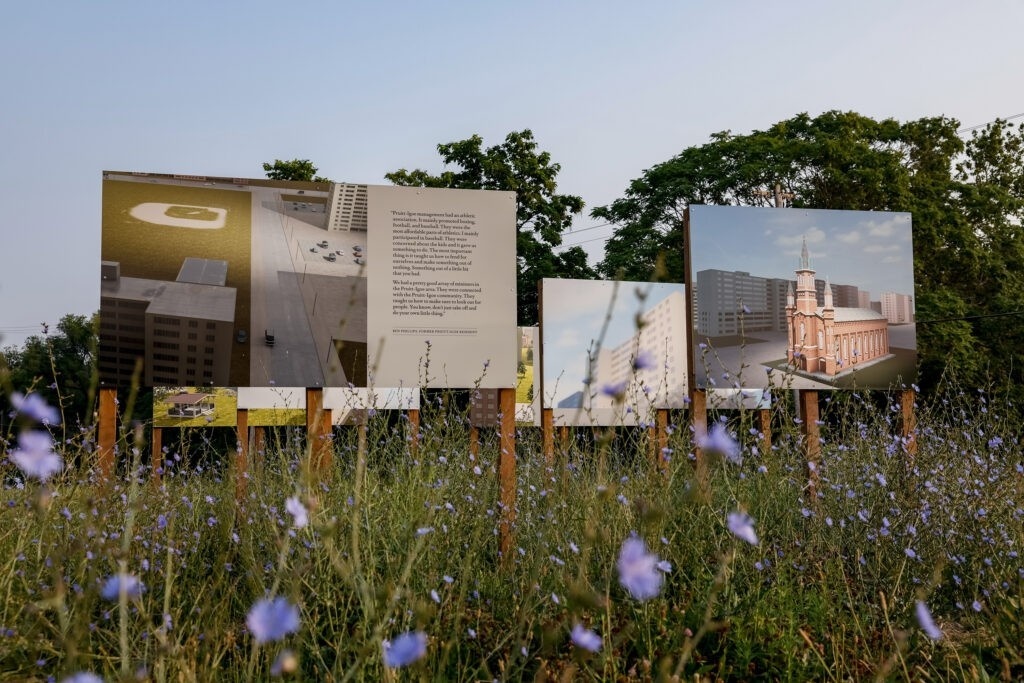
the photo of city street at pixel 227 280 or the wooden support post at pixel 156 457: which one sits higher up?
the photo of city street at pixel 227 280

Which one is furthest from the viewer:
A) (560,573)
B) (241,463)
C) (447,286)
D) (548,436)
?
(548,436)

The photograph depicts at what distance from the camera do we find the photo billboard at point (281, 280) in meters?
5.53

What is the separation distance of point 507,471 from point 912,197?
18.3 m

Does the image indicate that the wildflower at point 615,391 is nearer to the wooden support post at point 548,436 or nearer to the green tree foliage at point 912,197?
the wooden support post at point 548,436

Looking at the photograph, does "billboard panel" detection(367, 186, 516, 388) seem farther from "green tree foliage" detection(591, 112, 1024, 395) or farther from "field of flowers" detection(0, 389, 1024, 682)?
"green tree foliage" detection(591, 112, 1024, 395)

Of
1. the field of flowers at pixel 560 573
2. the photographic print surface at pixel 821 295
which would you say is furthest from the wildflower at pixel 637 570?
the photographic print surface at pixel 821 295

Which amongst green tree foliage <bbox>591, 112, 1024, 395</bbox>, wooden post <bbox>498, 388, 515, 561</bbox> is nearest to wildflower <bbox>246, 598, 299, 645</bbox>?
wooden post <bbox>498, 388, 515, 561</bbox>

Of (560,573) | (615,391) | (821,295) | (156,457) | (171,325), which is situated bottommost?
(560,573)

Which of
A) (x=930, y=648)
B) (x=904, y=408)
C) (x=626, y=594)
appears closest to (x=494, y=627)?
(x=626, y=594)

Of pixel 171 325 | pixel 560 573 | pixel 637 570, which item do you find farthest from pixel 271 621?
pixel 171 325

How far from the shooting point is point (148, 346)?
19.1ft

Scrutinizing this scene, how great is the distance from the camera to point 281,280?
5910 mm

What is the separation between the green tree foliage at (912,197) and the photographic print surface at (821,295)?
10.0 metres

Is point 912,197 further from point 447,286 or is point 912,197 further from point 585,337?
point 447,286
